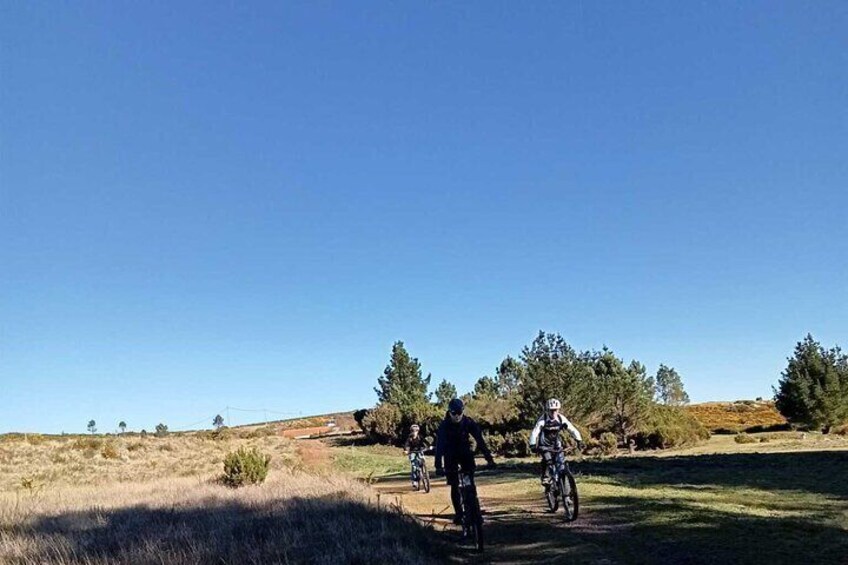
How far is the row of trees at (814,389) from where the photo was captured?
4878 cm

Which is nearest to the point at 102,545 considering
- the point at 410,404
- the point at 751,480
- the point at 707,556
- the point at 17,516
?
the point at 17,516

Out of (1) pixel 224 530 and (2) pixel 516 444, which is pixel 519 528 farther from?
(2) pixel 516 444

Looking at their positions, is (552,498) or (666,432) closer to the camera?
(552,498)

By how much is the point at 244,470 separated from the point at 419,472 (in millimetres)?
5951

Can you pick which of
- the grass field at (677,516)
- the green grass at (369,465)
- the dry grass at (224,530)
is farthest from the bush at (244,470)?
the green grass at (369,465)

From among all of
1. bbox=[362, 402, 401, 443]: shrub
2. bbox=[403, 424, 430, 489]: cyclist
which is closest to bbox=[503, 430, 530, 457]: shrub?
bbox=[362, 402, 401, 443]: shrub

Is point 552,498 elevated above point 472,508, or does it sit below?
below

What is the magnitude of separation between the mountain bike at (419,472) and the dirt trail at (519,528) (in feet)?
2.52

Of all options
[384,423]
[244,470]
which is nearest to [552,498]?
[244,470]

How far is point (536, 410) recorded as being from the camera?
39750 millimetres

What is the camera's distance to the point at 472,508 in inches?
408

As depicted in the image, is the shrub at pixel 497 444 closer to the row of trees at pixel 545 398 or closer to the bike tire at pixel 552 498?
the row of trees at pixel 545 398

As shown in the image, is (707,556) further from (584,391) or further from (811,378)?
(811,378)

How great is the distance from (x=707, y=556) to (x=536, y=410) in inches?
1233
